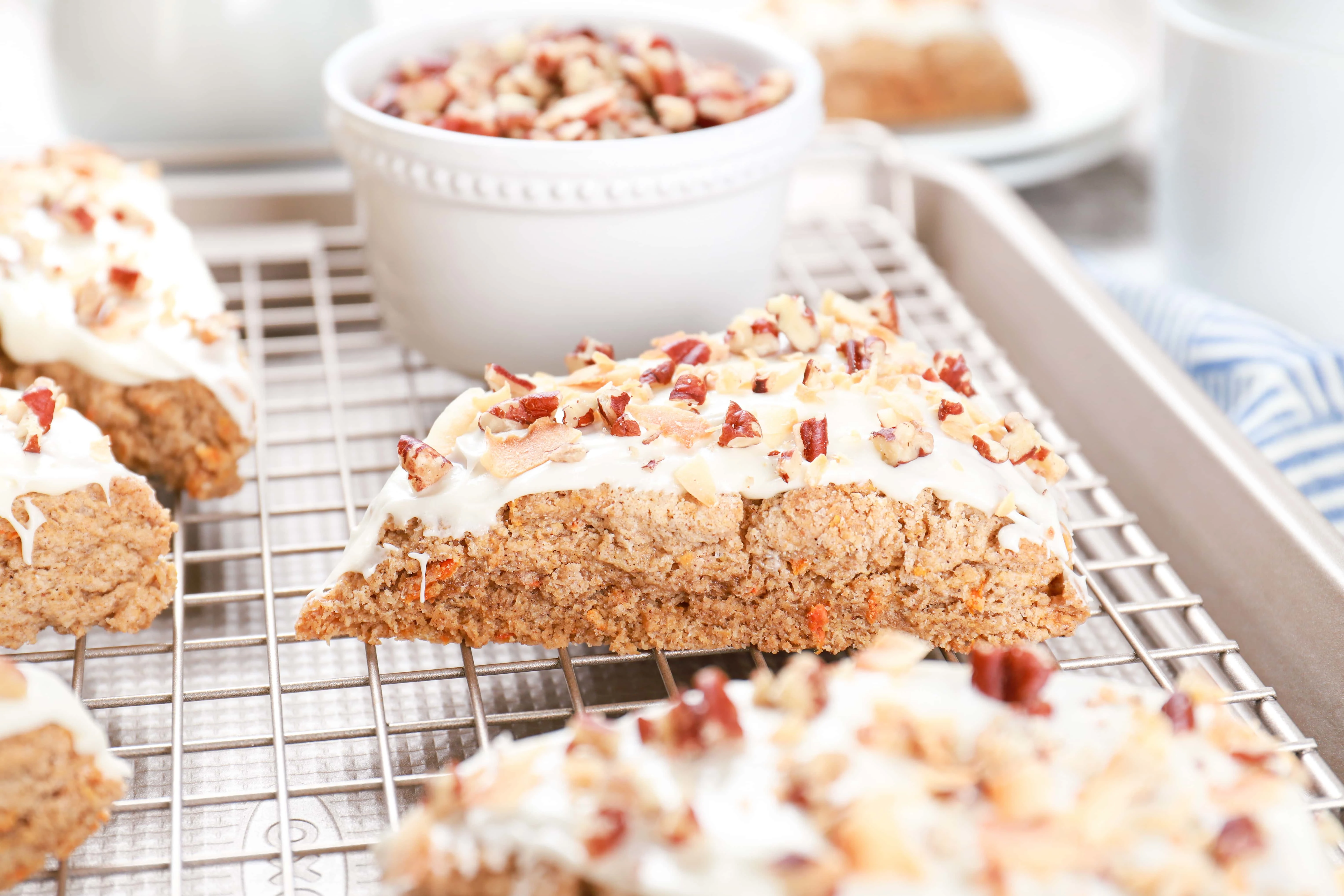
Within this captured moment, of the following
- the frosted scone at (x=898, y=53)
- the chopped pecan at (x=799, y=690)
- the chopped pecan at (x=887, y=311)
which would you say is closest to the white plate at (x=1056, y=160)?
the frosted scone at (x=898, y=53)

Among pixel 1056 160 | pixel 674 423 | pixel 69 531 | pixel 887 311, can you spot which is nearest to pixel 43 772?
pixel 69 531

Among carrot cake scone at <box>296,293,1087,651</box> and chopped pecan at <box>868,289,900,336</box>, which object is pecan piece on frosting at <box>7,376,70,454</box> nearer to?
carrot cake scone at <box>296,293,1087,651</box>

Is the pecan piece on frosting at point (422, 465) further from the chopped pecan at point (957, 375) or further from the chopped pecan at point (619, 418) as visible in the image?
the chopped pecan at point (957, 375)

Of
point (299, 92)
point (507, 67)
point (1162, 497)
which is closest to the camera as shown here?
point (1162, 497)

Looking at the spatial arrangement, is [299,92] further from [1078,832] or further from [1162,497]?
[1078,832]

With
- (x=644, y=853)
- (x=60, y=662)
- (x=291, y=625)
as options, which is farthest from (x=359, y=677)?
(x=644, y=853)

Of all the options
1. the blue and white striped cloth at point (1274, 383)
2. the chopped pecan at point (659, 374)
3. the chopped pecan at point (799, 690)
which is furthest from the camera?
the blue and white striped cloth at point (1274, 383)

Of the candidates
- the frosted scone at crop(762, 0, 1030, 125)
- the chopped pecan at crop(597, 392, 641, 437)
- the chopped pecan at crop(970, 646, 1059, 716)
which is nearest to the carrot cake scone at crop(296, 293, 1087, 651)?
the chopped pecan at crop(597, 392, 641, 437)
